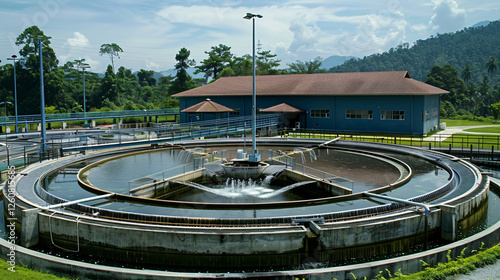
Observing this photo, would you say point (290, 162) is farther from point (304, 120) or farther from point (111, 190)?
point (304, 120)

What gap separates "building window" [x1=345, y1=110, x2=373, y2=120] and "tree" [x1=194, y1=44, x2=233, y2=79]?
Answer: 50602 mm

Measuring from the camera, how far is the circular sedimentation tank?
41.9 feet

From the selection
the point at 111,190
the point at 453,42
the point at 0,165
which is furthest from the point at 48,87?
the point at 453,42

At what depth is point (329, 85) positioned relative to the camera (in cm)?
4966

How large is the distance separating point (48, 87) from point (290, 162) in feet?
194

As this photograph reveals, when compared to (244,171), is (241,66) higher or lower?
higher

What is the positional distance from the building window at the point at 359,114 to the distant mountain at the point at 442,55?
95.9 m

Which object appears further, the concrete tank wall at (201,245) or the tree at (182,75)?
the tree at (182,75)

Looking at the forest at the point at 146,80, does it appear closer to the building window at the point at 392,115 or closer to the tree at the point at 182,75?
the tree at the point at 182,75

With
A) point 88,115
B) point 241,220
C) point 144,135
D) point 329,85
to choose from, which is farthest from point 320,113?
point 241,220

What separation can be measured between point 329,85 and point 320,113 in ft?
Result: 12.1

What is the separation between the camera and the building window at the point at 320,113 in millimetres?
48062

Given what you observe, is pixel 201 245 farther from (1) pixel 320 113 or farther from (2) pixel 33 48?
(2) pixel 33 48

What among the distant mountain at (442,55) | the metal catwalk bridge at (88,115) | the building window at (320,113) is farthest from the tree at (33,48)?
the distant mountain at (442,55)
